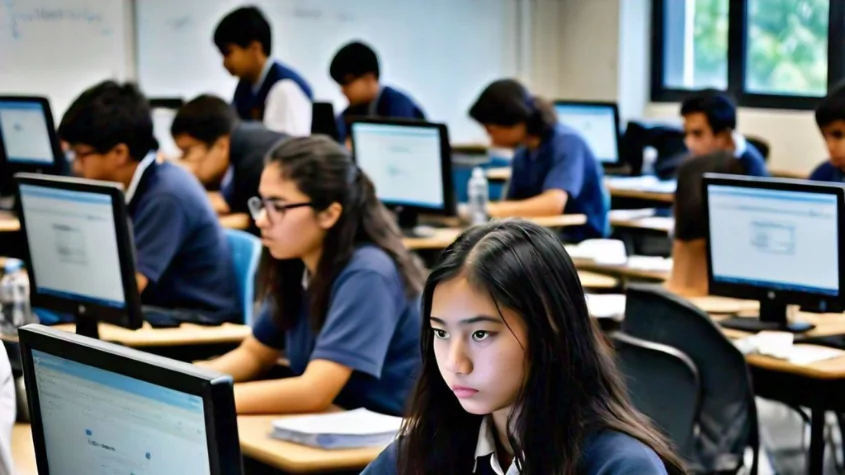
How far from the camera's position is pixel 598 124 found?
26.5 ft

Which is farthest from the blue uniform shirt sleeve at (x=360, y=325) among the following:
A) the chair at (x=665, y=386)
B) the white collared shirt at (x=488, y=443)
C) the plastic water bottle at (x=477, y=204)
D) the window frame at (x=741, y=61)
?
the window frame at (x=741, y=61)

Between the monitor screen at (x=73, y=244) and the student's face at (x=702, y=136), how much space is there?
3.35 meters

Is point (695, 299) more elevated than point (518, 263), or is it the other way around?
point (518, 263)

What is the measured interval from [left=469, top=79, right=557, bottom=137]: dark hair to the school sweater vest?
3.65ft

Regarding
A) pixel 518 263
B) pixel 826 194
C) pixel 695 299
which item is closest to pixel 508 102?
pixel 695 299

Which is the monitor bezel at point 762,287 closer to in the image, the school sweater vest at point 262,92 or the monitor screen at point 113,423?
the monitor screen at point 113,423

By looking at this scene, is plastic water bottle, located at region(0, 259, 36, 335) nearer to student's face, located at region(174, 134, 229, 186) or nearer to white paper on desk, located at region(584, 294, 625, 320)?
white paper on desk, located at region(584, 294, 625, 320)

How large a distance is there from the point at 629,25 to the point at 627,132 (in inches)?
37.5

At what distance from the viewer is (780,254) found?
3.76m

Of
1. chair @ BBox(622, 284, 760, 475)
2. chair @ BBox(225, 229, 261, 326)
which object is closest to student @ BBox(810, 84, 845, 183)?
chair @ BBox(622, 284, 760, 475)

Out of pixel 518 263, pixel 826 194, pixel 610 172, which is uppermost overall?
pixel 518 263

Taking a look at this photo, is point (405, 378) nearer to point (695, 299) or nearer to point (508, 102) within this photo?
point (695, 299)

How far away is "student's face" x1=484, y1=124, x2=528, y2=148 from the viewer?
19.0 feet

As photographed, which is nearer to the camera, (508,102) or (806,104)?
(508,102)
